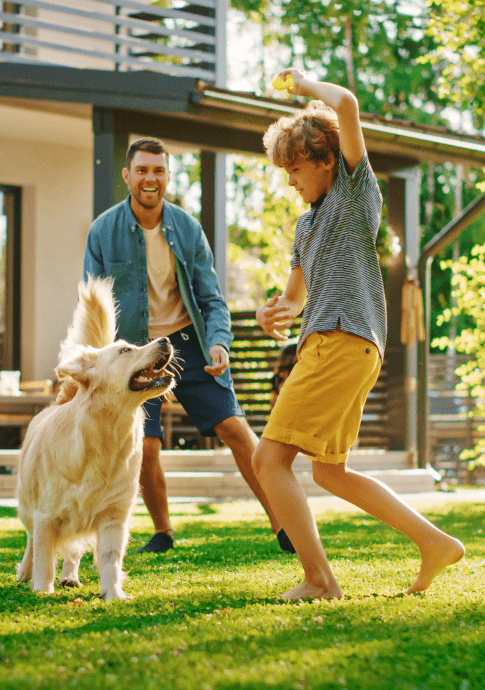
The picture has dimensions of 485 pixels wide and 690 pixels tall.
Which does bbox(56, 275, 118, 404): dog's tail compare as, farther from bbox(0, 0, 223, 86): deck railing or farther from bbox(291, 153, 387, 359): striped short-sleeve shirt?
bbox(0, 0, 223, 86): deck railing

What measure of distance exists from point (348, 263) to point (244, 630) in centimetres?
140

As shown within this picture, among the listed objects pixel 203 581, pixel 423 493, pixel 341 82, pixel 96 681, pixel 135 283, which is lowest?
pixel 423 493

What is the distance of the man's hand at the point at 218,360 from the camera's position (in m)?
4.32

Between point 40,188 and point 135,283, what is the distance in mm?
6628

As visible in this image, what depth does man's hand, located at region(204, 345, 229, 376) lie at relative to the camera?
170 inches

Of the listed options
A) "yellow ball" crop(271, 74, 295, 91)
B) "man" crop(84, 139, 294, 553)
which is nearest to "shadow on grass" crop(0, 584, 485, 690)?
"man" crop(84, 139, 294, 553)

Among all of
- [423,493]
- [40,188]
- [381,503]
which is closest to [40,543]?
[381,503]

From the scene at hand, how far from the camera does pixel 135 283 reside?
4770 mm

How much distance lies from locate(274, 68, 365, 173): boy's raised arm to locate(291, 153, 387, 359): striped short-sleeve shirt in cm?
6

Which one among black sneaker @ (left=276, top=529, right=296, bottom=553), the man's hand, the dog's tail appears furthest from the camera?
black sneaker @ (left=276, top=529, right=296, bottom=553)

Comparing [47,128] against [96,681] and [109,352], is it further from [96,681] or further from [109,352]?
[96,681]

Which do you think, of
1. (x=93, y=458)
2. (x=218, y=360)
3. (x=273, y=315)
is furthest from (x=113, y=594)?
(x=218, y=360)

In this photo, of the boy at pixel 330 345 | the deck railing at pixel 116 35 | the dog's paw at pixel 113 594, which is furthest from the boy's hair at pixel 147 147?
the deck railing at pixel 116 35

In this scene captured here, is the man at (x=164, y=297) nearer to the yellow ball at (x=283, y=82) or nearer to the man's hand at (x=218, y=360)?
the man's hand at (x=218, y=360)
